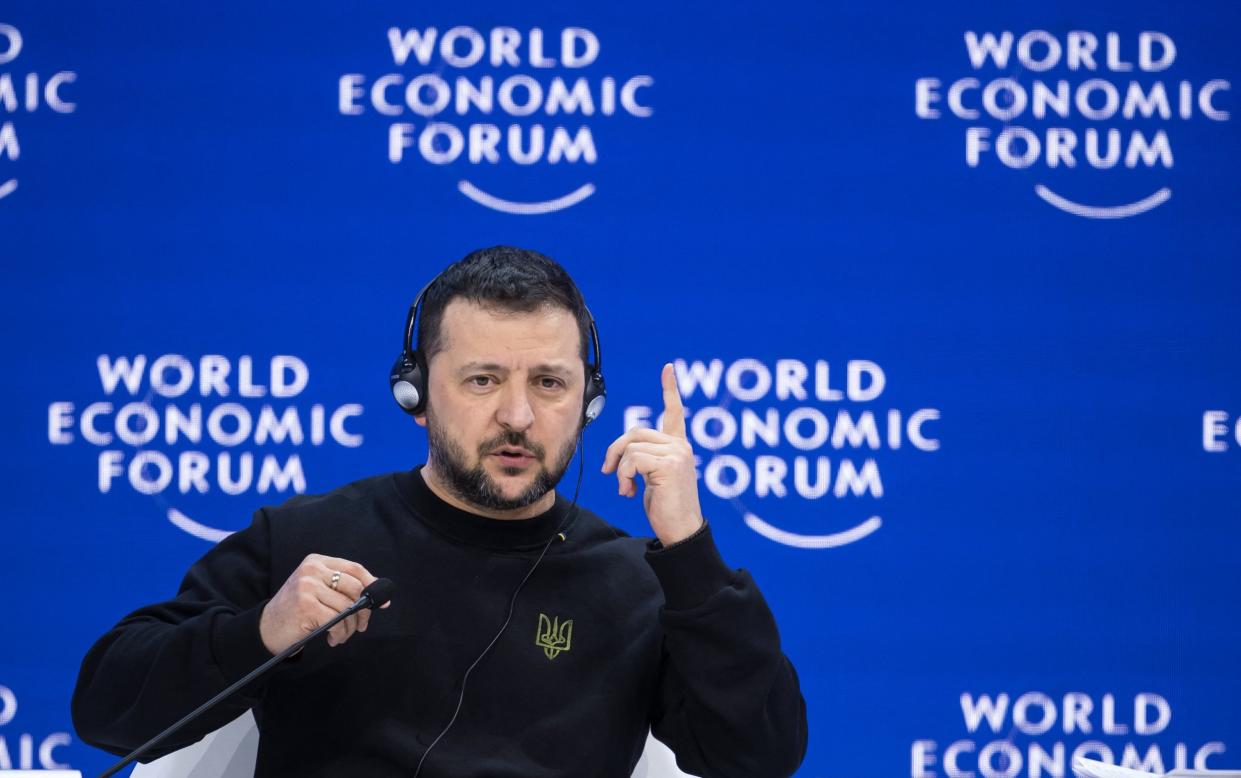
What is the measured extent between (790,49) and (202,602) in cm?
176

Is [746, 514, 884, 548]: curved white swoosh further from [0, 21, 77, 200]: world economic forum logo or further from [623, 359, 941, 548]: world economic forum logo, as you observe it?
[0, 21, 77, 200]: world economic forum logo

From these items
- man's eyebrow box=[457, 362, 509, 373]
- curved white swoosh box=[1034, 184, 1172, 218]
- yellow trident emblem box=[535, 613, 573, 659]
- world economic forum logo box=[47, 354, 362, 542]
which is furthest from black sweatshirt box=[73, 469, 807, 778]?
curved white swoosh box=[1034, 184, 1172, 218]

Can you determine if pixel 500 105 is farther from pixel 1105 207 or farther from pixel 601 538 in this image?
pixel 1105 207

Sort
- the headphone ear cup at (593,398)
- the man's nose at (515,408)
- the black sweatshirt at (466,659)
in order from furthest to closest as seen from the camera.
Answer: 1. the headphone ear cup at (593,398)
2. the man's nose at (515,408)
3. the black sweatshirt at (466,659)

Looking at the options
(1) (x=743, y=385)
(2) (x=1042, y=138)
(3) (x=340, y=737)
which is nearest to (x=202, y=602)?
(3) (x=340, y=737)

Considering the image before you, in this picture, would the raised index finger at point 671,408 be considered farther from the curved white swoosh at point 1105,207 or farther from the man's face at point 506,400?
the curved white swoosh at point 1105,207

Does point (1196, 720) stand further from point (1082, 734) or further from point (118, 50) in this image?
point (118, 50)

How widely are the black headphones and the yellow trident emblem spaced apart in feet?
0.94

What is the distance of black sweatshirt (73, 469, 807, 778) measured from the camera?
1728 mm

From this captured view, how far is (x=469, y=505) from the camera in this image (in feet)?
6.47

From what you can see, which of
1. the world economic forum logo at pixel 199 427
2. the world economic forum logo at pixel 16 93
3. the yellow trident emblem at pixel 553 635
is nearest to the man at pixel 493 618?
the yellow trident emblem at pixel 553 635

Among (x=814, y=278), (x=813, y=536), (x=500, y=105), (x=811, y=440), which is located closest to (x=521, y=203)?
(x=500, y=105)

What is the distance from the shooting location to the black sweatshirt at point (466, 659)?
173 cm

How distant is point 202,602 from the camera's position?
1.81 metres
